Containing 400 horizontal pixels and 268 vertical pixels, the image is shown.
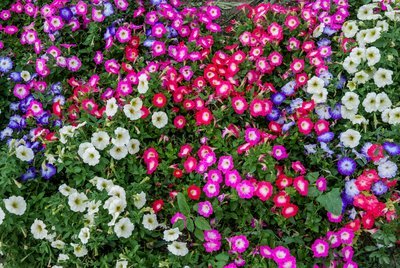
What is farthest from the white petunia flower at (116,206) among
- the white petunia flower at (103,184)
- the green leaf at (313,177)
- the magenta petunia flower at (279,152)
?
the green leaf at (313,177)

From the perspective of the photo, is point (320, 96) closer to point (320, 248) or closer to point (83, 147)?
point (320, 248)

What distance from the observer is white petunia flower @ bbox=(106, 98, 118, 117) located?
335cm

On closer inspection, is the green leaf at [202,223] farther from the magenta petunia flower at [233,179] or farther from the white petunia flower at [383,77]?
the white petunia flower at [383,77]

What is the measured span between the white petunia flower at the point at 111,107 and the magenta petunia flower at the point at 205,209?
0.81 meters

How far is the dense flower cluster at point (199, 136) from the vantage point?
3.11 meters

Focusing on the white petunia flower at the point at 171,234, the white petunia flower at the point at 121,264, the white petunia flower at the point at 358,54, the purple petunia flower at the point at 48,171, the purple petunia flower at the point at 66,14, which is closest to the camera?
the white petunia flower at the point at 121,264

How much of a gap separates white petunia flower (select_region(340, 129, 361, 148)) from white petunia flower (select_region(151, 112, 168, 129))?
1.16 metres

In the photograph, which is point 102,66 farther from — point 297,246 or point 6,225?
point 297,246

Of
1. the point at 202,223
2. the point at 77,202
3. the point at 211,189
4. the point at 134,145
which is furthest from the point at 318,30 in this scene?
the point at 77,202

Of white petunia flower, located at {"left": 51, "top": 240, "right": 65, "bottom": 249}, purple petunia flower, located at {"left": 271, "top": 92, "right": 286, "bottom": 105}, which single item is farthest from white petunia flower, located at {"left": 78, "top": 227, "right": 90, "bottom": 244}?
purple petunia flower, located at {"left": 271, "top": 92, "right": 286, "bottom": 105}

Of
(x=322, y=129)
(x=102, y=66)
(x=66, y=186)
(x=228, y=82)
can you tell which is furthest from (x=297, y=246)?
(x=102, y=66)

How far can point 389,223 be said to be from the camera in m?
3.08

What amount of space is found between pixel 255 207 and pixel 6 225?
150 cm

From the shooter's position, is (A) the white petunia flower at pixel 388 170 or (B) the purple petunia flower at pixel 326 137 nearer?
(A) the white petunia flower at pixel 388 170
